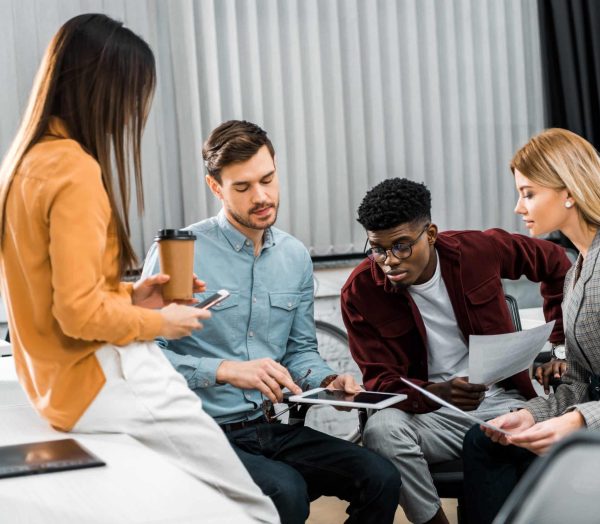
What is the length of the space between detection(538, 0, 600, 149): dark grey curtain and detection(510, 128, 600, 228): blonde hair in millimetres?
2000

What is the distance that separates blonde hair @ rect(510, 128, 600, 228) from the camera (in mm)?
2043

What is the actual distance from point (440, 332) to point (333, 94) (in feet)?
6.04

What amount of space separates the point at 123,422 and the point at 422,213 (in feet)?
4.28

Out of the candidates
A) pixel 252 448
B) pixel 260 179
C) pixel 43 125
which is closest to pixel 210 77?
pixel 260 179

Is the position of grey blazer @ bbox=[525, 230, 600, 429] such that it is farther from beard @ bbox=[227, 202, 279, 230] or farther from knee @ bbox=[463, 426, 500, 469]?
beard @ bbox=[227, 202, 279, 230]

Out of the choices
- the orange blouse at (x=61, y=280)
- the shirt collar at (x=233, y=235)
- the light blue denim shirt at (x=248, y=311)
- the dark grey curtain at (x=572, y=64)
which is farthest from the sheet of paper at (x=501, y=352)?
the dark grey curtain at (x=572, y=64)

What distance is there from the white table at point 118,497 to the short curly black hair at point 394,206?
4.17ft

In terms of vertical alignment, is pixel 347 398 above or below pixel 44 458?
below

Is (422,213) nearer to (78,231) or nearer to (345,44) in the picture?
(78,231)

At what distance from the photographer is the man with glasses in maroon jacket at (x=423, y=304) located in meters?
2.25

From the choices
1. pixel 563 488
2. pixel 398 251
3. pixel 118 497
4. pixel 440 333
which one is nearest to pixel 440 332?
pixel 440 333

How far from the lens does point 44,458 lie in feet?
3.84

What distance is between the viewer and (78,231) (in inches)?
49.7

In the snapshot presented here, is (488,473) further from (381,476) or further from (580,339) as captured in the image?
(580,339)
